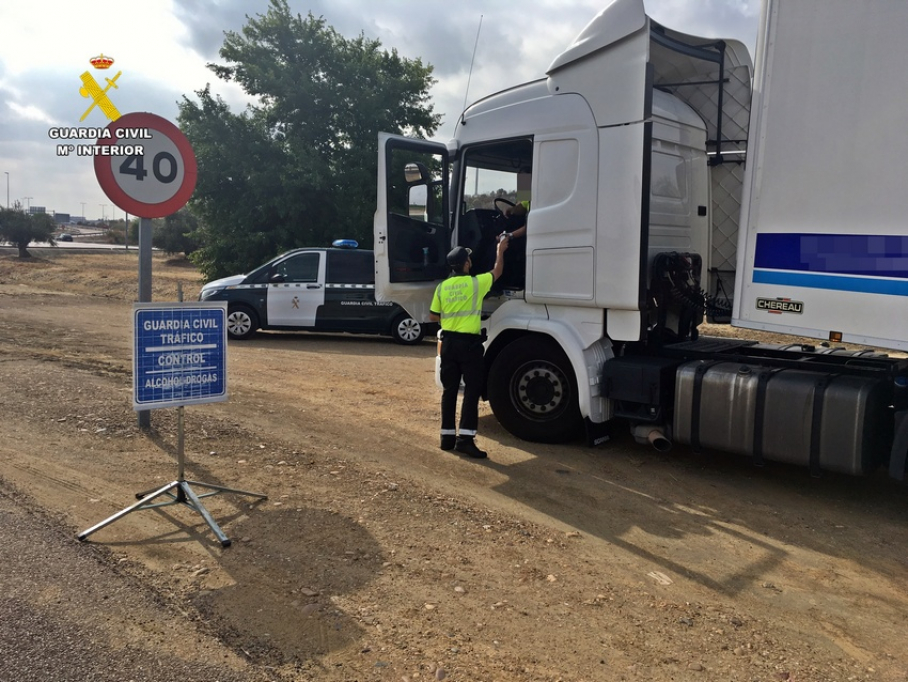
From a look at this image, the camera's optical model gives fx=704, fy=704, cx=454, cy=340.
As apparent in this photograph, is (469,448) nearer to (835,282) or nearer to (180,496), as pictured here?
(180,496)

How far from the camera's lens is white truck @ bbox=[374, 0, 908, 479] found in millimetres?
4672

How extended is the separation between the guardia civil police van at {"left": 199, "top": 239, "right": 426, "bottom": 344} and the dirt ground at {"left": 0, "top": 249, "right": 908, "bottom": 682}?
19.6 ft

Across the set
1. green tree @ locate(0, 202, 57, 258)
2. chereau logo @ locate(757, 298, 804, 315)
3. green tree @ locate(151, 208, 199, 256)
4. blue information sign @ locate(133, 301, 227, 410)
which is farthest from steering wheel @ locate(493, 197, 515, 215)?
green tree @ locate(151, 208, 199, 256)

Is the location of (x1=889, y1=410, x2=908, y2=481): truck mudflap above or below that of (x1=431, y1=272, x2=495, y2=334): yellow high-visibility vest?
below

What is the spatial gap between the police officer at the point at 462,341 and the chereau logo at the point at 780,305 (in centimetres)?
219

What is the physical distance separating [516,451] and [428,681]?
3537mm

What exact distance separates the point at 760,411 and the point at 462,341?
8.27ft

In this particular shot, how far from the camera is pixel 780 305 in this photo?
5086mm

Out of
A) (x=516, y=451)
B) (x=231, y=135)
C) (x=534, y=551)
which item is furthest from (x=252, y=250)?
(x=534, y=551)

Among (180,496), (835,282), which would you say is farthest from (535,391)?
(180,496)

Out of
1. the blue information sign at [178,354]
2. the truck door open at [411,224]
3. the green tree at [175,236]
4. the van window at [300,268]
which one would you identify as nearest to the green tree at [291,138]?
the van window at [300,268]

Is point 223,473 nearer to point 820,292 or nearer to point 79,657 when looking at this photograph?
point 79,657

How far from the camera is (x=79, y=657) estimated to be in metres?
3.04

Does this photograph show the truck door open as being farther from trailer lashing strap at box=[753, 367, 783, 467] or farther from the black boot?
trailer lashing strap at box=[753, 367, 783, 467]
